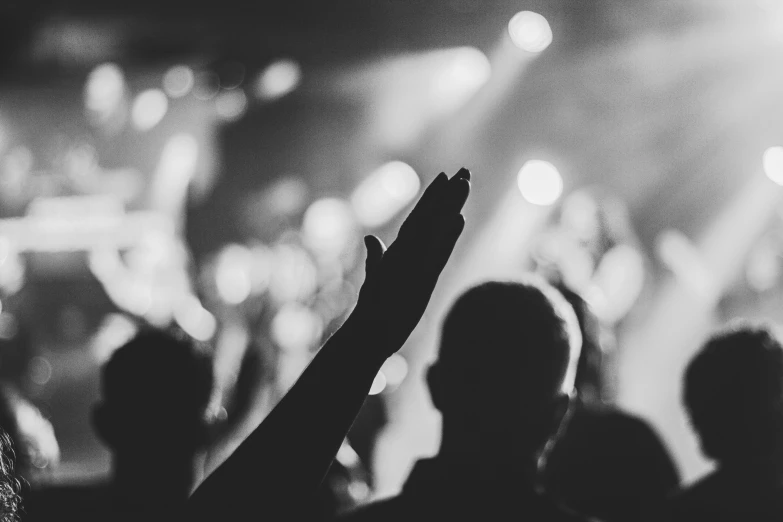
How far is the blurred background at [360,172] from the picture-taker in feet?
18.0

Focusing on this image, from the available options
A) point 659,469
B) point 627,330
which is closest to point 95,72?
point 627,330

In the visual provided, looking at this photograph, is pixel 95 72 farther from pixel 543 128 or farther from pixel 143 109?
pixel 543 128

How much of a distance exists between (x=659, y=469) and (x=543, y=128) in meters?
4.55

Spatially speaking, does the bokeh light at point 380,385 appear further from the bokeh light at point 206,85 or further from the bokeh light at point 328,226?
the bokeh light at point 206,85

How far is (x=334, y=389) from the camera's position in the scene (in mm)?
645

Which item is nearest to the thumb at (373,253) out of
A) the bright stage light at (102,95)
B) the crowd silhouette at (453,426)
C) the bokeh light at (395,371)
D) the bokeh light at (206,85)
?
the crowd silhouette at (453,426)

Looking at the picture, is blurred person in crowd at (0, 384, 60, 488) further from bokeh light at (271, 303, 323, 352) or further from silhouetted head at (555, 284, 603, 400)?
bokeh light at (271, 303, 323, 352)

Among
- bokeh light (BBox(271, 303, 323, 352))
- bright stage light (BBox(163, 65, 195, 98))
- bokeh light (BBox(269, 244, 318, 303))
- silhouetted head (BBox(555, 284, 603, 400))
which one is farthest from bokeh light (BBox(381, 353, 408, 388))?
silhouetted head (BBox(555, 284, 603, 400))

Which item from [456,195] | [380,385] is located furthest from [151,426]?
[380,385]

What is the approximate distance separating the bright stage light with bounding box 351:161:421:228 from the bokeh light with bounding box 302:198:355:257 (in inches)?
4.3

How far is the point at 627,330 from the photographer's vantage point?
19.5 feet

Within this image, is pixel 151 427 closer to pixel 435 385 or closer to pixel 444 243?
pixel 435 385

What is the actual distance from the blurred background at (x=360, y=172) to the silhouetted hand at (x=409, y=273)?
4.66 meters

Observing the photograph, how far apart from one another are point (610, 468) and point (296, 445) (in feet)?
3.91
